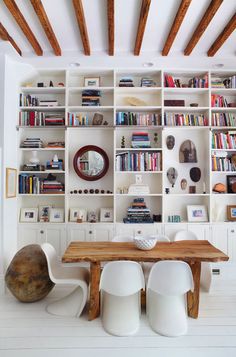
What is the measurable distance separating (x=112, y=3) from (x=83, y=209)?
2.81m

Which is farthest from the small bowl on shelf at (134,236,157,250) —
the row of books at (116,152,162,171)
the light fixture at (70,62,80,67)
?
the light fixture at (70,62,80,67)

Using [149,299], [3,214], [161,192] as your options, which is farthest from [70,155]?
[149,299]

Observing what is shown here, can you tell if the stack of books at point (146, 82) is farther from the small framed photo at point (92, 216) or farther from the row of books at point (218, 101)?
the small framed photo at point (92, 216)

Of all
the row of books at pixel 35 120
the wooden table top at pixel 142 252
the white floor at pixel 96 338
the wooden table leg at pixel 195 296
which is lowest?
the white floor at pixel 96 338

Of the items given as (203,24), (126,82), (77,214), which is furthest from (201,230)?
(203,24)

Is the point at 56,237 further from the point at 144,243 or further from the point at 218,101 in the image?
the point at 218,101

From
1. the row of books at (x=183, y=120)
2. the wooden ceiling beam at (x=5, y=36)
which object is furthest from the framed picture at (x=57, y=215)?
the wooden ceiling beam at (x=5, y=36)

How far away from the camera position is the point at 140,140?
13.0 ft

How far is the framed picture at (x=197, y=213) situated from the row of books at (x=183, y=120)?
4.41 ft

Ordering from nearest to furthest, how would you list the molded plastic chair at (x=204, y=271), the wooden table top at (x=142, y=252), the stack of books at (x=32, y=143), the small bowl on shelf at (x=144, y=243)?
the wooden table top at (x=142, y=252) → the small bowl on shelf at (x=144, y=243) → the molded plastic chair at (x=204, y=271) → the stack of books at (x=32, y=143)

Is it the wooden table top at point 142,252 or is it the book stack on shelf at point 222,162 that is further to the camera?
the book stack on shelf at point 222,162

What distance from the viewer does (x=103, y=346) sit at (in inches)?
83.0

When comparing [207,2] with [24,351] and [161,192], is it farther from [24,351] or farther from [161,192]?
[24,351]

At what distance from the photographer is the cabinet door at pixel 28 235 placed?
386cm
